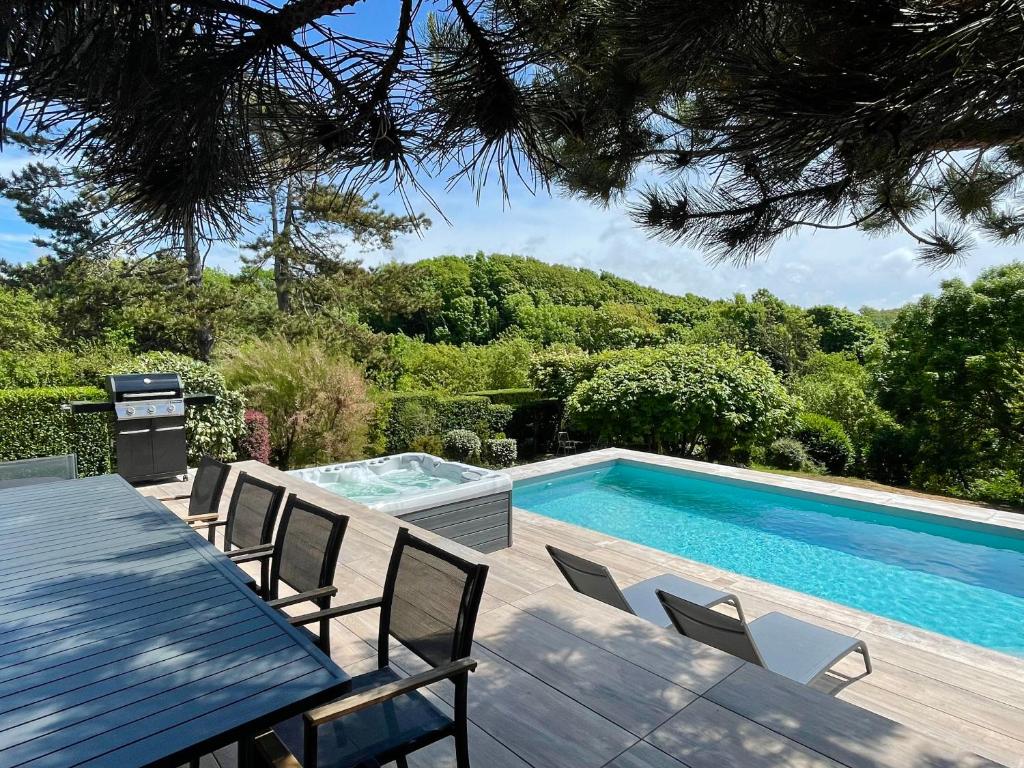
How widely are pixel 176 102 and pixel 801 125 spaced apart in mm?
1636

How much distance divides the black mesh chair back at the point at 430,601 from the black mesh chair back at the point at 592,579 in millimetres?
1364

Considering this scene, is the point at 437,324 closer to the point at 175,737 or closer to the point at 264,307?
the point at 264,307

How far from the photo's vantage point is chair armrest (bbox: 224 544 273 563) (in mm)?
2428

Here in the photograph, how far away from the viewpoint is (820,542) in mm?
6887

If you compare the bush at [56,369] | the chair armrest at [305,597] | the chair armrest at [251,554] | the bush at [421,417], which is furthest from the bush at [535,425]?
the chair armrest at [305,597]

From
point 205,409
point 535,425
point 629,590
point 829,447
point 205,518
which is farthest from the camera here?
point 535,425

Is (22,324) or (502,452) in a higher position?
(22,324)

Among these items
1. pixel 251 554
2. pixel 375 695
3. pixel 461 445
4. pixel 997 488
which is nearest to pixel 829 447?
pixel 997 488

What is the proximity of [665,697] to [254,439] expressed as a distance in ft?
23.8

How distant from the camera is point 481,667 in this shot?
7.73 ft

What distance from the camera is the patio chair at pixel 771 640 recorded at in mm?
2576

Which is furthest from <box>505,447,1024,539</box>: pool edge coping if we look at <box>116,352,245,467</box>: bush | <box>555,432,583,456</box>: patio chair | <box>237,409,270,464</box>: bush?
<box>116,352,245,467</box>: bush

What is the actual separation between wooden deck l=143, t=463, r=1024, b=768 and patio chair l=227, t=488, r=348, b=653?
39 centimetres

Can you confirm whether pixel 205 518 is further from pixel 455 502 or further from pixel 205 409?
pixel 205 409
